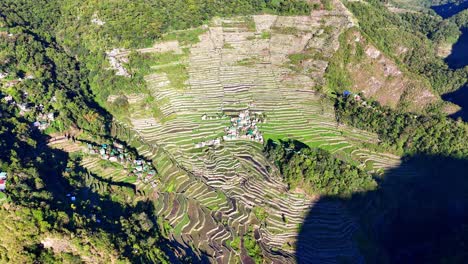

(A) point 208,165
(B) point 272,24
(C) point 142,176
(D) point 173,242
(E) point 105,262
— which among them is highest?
(B) point 272,24

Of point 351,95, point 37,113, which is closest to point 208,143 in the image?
point 37,113

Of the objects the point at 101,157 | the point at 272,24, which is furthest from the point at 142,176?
the point at 272,24

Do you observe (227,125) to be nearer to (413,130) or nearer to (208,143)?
(208,143)

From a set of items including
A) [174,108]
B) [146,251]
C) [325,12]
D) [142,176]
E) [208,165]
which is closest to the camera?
[146,251]

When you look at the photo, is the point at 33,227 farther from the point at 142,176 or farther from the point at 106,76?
the point at 106,76

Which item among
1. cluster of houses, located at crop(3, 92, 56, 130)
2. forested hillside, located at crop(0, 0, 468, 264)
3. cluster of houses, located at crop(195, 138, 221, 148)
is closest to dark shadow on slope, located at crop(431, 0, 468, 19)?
forested hillside, located at crop(0, 0, 468, 264)

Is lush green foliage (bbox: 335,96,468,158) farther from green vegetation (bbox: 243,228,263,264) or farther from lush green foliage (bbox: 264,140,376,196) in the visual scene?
green vegetation (bbox: 243,228,263,264)

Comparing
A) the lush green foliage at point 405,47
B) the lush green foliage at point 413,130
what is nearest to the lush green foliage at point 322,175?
the lush green foliage at point 413,130
